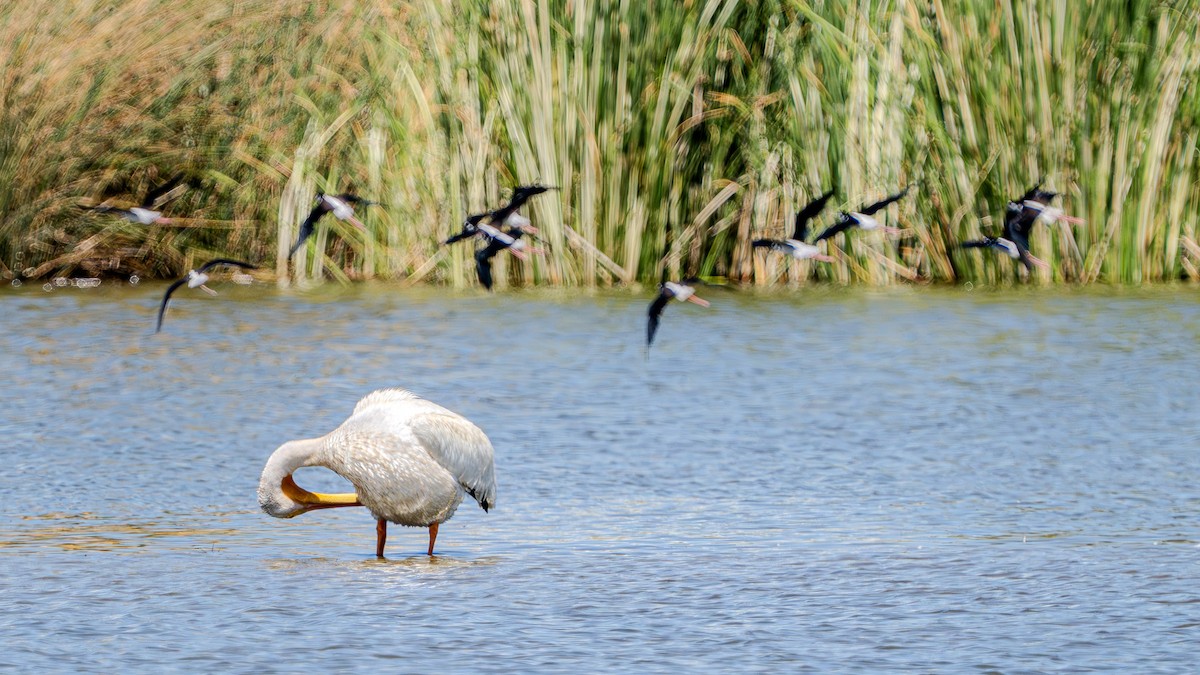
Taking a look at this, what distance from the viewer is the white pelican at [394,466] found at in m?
6.61

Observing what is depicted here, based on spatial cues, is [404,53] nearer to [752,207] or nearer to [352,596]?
[752,207]

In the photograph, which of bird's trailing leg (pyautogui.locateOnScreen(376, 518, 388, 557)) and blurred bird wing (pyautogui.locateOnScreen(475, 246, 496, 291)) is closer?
bird's trailing leg (pyautogui.locateOnScreen(376, 518, 388, 557))

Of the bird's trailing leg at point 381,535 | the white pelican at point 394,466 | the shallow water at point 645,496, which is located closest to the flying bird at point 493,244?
the shallow water at point 645,496

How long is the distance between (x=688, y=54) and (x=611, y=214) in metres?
1.36

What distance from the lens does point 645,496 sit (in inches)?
304

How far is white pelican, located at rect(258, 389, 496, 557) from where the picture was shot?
21.7ft

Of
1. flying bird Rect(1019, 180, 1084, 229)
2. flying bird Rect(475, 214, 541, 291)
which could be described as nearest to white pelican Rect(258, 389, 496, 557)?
flying bird Rect(475, 214, 541, 291)

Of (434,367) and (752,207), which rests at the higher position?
(752,207)

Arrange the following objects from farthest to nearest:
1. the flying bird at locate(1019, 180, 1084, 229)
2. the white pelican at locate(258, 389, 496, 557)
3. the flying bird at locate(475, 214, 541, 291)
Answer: the flying bird at locate(1019, 180, 1084, 229), the flying bird at locate(475, 214, 541, 291), the white pelican at locate(258, 389, 496, 557)

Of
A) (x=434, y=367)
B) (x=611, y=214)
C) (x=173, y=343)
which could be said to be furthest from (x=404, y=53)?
(x=434, y=367)

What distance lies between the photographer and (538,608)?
A: 225 inches

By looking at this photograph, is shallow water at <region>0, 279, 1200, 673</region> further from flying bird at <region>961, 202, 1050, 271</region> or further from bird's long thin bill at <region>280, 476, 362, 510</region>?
flying bird at <region>961, 202, 1050, 271</region>

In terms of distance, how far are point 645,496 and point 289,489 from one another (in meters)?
1.60

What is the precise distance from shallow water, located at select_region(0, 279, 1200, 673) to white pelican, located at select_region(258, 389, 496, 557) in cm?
18
